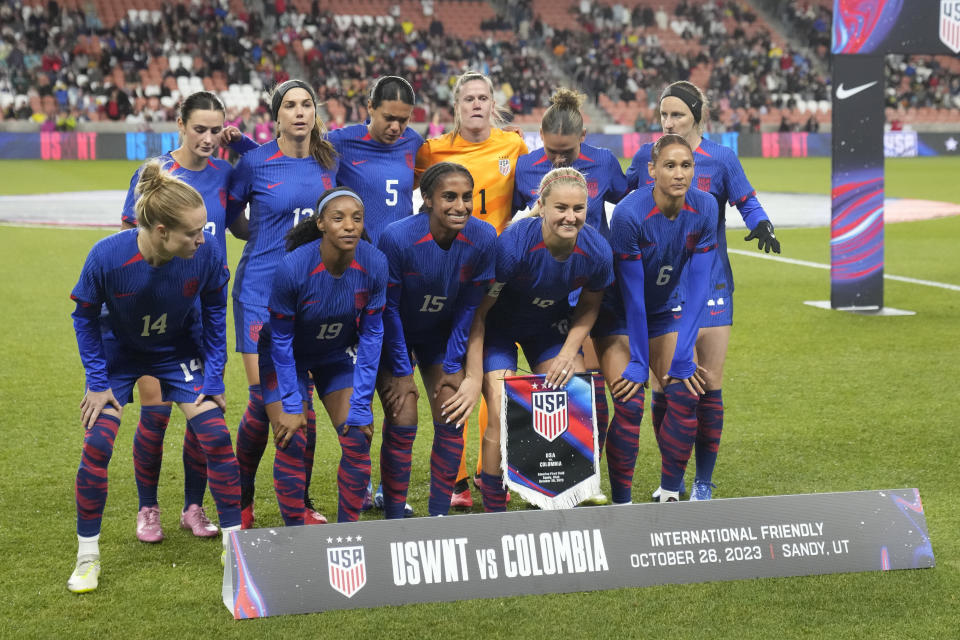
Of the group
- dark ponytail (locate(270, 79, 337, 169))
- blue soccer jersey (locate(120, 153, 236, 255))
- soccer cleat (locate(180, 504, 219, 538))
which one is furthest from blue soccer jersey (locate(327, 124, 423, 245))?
soccer cleat (locate(180, 504, 219, 538))

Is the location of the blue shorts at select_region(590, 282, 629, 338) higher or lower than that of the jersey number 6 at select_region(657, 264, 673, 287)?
lower

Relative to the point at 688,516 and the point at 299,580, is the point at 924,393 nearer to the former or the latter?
the point at 688,516

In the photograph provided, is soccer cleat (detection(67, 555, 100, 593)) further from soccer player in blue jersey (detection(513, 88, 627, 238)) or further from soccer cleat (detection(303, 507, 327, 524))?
soccer player in blue jersey (detection(513, 88, 627, 238))

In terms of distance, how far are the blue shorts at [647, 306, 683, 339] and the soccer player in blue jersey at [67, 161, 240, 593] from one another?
2.08 meters

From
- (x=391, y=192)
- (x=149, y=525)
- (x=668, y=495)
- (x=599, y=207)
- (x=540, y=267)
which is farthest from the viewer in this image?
(x=599, y=207)

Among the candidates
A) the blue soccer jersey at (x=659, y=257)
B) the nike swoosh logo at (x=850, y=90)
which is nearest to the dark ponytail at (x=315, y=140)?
the blue soccer jersey at (x=659, y=257)

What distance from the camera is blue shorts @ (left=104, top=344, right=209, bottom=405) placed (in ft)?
16.1

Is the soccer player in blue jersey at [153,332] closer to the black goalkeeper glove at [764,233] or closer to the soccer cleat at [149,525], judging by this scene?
the soccer cleat at [149,525]

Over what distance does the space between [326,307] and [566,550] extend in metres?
1.42

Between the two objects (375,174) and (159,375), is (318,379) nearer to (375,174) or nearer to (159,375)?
(159,375)

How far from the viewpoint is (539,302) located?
513 cm

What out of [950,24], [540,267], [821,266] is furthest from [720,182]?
[821,266]

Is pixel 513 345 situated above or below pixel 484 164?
below

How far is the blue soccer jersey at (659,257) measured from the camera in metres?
5.14
